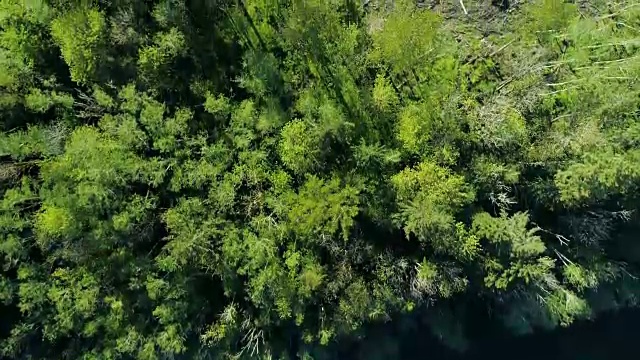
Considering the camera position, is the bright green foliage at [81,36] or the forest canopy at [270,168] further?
the forest canopy at [270,168]

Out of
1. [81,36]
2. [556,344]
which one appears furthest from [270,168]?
[556,344]

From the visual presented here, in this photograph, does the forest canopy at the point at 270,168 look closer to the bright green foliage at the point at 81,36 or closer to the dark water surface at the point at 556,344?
the bright green foliage at the point at 81,36

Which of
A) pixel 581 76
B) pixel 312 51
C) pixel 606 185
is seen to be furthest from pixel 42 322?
pixel 581 76

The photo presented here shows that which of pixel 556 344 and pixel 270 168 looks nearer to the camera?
pixel 270 168

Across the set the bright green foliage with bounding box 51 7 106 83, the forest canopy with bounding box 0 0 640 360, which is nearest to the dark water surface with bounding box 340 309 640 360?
the forest canopy with bounding box 0 0 640 360

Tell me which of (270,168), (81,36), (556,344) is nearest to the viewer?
(81,36)

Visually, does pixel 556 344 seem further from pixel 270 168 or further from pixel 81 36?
pixel 81 36

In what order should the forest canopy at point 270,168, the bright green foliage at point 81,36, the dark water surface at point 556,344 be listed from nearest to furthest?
the bright green foliage at point 81,36 → the forest canopy at point 270,168 → the dark water surface at point 556,344

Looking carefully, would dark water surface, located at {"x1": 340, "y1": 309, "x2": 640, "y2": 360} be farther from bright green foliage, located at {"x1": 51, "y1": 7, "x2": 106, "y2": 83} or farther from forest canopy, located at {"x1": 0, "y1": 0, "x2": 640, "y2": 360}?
bright green foliage, located at {"x1": 51, "y1": 7, "x2": 106, "y2": 83}

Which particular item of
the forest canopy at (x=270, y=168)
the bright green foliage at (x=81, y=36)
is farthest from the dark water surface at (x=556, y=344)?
the bright green foliage at (x=81, y=36)
